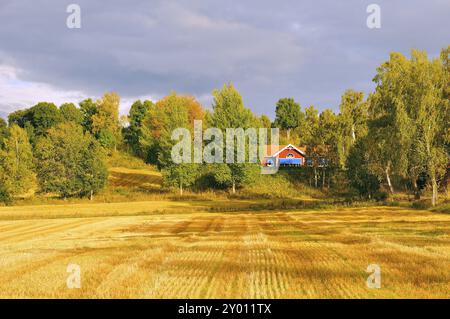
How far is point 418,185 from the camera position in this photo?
55938 mm

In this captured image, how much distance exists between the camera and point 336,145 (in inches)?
3061

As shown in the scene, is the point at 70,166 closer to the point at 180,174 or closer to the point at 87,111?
the point at 180,174

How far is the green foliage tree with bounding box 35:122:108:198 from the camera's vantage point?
65312 mm

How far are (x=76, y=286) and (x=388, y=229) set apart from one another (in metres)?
20.9

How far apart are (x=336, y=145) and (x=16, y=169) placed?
185 ft

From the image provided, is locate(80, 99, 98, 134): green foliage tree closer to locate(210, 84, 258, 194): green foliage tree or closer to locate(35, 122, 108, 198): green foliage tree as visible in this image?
locate(35, 122, 108, 198): green foliage tree

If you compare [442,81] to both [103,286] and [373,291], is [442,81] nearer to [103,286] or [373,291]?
[373,291]

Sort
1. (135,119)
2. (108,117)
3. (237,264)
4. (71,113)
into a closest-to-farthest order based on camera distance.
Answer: (237,264) → (108,117) → (71,113) → (135,119)

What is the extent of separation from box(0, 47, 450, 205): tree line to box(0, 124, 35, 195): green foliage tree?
6.2 inches

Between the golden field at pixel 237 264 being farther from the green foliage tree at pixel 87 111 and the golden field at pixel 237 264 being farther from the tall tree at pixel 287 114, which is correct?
the tall tree at pixel 287 114

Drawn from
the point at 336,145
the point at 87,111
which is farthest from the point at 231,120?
the point at 87,111

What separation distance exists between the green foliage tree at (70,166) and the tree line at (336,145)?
16 centimetres

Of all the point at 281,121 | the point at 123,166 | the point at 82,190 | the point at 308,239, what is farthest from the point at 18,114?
the point at 308,239

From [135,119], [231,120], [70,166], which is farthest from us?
[135,119]
